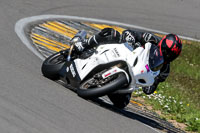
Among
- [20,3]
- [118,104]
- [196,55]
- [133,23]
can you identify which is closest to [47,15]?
[20,3]

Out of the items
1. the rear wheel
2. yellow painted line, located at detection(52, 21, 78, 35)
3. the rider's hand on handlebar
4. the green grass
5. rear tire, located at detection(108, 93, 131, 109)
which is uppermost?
the rider's hand on handlebar

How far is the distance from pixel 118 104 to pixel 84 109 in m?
1.51

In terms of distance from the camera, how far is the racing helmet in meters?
6.95

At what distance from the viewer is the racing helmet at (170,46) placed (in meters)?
6.95

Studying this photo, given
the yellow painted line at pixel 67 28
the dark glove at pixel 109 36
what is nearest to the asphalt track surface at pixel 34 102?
the yellow painted line at pixel 67 28

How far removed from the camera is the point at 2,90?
5.95m

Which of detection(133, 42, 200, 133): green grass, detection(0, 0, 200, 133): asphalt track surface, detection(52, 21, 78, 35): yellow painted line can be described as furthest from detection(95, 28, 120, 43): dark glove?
detection(52, 21, 78, 35): yellow painted line

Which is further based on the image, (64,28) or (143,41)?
(64,28)

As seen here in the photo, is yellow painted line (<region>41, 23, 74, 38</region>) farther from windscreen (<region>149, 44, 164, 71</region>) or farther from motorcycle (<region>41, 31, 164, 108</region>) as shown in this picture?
windscreen (<region>149, 44, 164, 71</region>)

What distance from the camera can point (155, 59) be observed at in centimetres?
700

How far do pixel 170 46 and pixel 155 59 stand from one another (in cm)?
32

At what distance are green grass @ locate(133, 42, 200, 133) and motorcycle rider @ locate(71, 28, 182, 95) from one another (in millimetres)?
1656

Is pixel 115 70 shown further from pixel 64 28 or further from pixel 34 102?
pixel 64 28

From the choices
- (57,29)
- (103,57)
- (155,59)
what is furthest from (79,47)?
(57,29)
